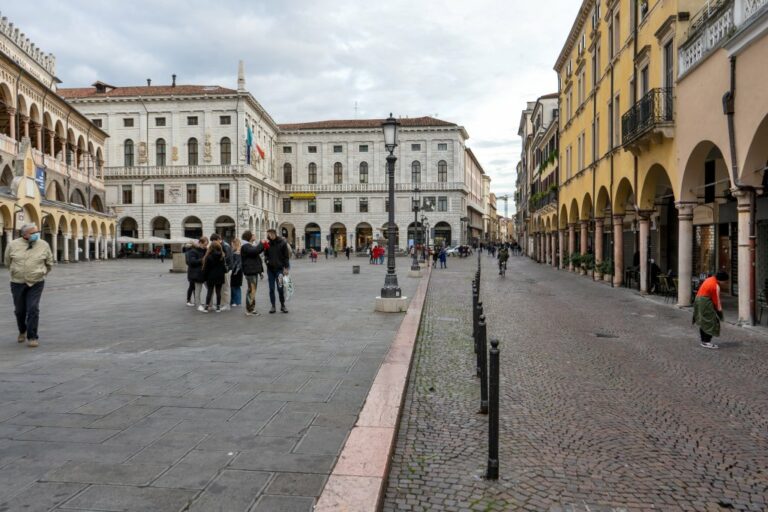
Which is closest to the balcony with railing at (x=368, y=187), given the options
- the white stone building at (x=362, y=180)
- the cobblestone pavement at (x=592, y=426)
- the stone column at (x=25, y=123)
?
the white stone building at (x=362, y=180)

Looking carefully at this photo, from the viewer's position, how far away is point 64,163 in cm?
4525

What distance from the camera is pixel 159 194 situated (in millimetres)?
65062

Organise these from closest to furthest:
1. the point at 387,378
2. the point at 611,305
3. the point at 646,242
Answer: the point at 387,378, the point at 611,305, the point at 646,242

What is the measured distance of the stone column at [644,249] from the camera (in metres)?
18.2

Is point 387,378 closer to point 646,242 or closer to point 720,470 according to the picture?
point 720,470

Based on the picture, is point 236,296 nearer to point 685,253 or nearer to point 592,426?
point 592,426

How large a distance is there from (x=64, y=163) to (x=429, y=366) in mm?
46094

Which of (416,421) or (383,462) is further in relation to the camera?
(416,421)

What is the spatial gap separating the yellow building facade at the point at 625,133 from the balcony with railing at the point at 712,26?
773mm

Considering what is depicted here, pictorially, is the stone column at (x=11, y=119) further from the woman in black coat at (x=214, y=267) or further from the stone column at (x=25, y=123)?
the woman in black coat at (x=214, y=267)

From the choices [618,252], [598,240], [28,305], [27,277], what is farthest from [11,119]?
[618,252]

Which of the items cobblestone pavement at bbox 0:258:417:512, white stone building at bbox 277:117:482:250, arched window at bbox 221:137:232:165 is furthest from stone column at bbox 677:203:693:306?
white stone building at bbox 277:117:482:250

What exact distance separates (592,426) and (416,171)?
7316 centimetres

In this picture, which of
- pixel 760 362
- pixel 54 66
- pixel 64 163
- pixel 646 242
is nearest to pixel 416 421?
pixel 760 362
